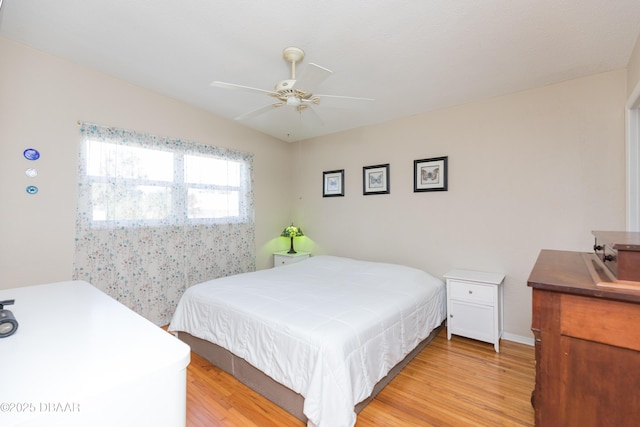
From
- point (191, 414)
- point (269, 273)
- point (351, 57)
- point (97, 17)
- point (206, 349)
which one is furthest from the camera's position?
point (269, 273)

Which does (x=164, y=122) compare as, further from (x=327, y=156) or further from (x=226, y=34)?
(x=327, y=156)

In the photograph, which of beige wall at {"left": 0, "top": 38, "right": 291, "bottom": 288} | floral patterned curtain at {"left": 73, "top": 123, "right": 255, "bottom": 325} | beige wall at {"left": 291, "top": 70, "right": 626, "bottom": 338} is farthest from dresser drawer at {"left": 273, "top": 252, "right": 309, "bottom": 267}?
beige wall at {"left": 0, "top": 38, "right": 291, "bottom": 288}

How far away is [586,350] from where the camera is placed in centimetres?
98

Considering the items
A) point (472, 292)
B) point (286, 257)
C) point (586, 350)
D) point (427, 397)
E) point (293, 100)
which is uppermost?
point (293, 100)

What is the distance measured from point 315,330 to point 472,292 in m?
1.80

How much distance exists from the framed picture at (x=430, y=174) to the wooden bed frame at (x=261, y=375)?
5.52ft

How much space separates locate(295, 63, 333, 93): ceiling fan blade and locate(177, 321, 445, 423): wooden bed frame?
201cm

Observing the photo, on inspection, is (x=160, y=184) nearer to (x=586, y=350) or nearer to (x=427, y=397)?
(x=427, y=397)

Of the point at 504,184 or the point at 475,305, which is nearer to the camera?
the point at 475,305

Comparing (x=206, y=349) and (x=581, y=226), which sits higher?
(x=581, y=226)

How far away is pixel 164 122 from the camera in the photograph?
3.22 m

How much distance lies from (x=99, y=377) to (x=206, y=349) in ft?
6.57

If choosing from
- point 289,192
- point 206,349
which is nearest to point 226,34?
point 206,349

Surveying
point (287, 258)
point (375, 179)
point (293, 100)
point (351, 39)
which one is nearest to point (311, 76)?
point (293, 100)
